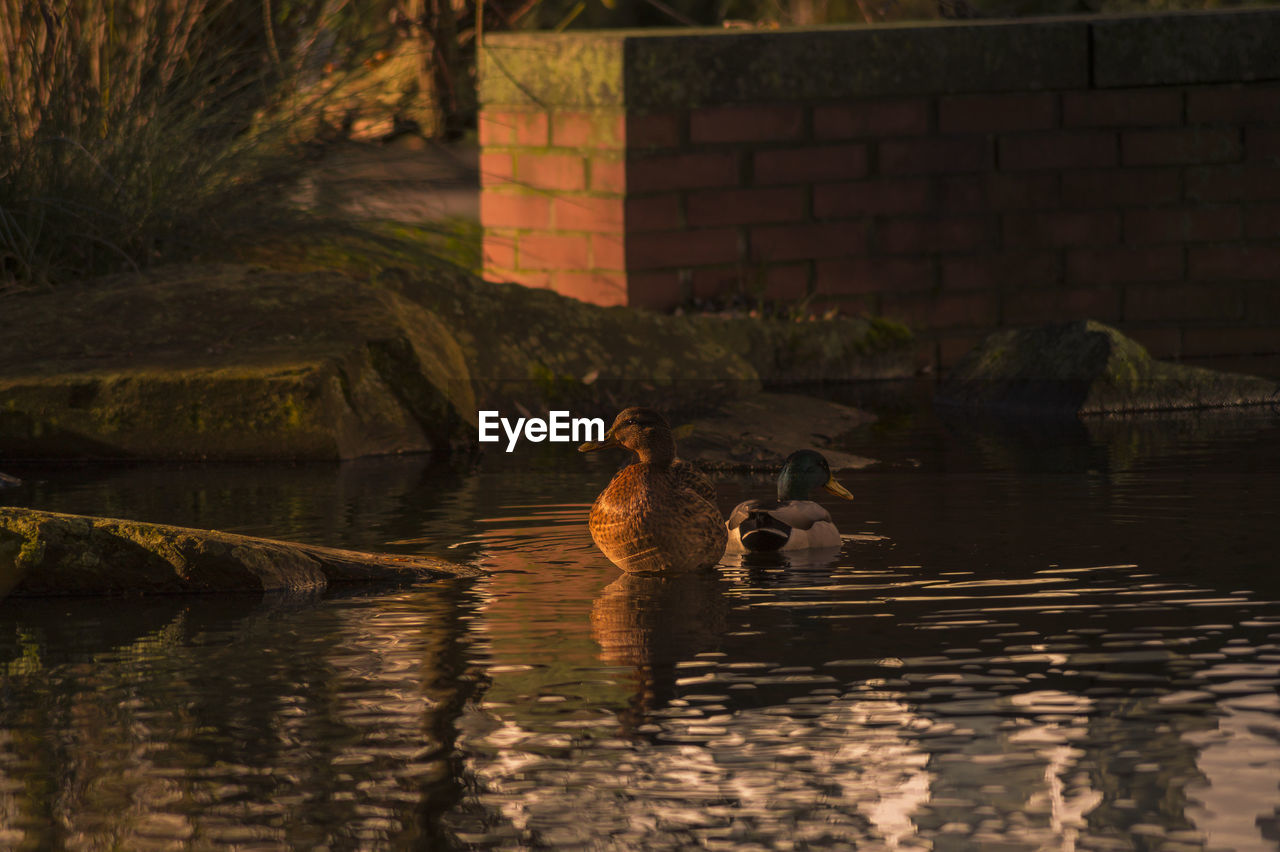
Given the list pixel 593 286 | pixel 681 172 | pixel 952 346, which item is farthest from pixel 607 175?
pixel 952 346

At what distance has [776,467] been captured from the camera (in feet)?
31.5

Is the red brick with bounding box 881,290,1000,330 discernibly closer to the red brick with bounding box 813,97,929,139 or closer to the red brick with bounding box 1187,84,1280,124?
the red brick with bounding box 813,97,929,139

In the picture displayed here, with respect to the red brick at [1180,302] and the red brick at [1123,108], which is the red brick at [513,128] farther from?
the red brick at [1180,302]

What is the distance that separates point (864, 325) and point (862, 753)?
329 inches

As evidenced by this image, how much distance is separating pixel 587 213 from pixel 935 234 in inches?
83.3

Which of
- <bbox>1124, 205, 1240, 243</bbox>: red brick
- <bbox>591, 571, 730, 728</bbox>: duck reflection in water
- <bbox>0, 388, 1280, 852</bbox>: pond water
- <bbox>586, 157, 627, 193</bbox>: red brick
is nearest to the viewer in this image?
<bbox>0, 388, 1280, 852</bbox>: pond water

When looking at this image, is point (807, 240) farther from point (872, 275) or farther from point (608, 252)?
point (608, 252)

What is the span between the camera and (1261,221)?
13953 millimetres

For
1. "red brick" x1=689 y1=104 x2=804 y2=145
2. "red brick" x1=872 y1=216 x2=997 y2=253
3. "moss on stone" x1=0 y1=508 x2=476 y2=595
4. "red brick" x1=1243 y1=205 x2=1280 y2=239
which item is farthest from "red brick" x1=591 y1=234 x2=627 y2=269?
"moss on stone" x1=0 y1=508 x2=476 y2=595

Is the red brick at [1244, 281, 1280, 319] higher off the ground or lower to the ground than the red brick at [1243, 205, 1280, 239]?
lower

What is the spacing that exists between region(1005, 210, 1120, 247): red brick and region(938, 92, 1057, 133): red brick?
54 centimetres

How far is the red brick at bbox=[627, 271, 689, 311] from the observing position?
42.1 feet

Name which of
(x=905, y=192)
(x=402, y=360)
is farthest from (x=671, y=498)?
(x=905, y=192)

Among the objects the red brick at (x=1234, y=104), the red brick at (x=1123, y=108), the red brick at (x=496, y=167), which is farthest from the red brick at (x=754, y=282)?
the red brick at (x=1234, y=104)
